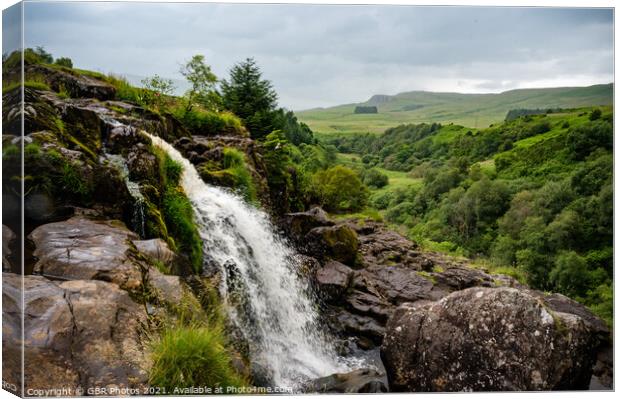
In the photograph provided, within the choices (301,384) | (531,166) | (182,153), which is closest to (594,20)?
(531,166)

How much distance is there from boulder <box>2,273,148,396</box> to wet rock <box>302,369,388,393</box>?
2683 millimetres

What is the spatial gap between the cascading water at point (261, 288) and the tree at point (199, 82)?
138cm

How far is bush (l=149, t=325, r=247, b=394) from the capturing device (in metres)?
5.17

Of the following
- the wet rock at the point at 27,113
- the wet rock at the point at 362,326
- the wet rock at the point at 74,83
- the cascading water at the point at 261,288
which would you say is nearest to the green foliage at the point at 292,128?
the cascading water at the point at 261,288

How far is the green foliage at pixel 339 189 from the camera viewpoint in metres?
11.8

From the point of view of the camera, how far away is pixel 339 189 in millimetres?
12750

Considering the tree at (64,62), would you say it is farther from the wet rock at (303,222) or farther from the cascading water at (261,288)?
the wet rock at (303,222)

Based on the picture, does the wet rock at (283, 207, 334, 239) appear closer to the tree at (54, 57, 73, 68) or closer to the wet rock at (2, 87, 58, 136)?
the wet rock at (2, 87, 58, 136)

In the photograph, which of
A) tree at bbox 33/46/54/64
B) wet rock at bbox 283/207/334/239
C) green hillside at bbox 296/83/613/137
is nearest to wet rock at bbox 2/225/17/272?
tree at bbox 33/46/54/64

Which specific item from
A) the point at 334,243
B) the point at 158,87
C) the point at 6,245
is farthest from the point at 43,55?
the point at 334,243

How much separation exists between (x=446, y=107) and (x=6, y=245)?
21.4 ft

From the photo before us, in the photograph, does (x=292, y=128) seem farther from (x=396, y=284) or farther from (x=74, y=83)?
(x=74, y=83)

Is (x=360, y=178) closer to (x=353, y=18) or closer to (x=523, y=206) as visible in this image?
(x=523, y=206)

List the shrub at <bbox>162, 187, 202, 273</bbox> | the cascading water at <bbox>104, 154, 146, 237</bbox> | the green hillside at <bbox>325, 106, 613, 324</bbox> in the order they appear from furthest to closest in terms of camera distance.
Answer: the shrub at <bbox>162, 187, 202, 273</bbox> → the cascading water at <bbox>104, 154, 146, 237</bbox> → the green hillside at <bbox>325, 106, 613, 324</bbox>
